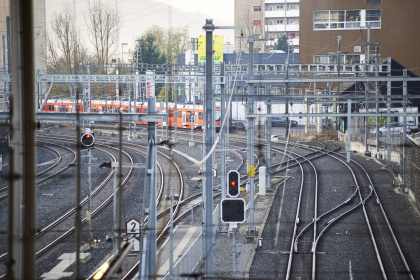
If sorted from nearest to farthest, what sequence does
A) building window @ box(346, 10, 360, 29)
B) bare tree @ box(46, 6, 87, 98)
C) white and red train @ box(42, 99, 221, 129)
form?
1. bare tree @ box(46, 6, 87, 98)
2. building window @ box(346, 10, 360, 29)
3. white and red train @ box(42, 99, 221, 129)

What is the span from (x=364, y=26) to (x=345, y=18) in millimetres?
823

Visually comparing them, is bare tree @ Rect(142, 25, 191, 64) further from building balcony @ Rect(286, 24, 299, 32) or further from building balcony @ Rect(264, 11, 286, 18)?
building balcony @ Rect(286, 24, 299, 32)

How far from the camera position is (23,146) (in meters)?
2.49

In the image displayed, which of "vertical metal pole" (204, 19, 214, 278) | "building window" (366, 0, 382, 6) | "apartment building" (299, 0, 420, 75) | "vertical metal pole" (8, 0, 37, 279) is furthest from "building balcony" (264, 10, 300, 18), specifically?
"vertical metal pole" (8, 0, 37, 279)

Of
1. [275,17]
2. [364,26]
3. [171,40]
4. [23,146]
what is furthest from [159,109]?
[275,17]

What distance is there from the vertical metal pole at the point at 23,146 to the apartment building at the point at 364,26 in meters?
19.6

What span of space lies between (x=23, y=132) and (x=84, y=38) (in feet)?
61.1

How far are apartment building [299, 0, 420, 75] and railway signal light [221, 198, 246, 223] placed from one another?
15.5 metres

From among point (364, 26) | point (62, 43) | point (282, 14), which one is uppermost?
point (282, 14)

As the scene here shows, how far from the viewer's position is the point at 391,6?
70.1 ft

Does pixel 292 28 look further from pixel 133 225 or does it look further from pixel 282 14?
pixel 133 225

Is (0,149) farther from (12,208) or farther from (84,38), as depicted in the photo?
(12,208)

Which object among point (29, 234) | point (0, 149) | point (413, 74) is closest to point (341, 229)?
point (29, 234)

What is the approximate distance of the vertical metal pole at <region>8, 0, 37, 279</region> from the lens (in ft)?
8.17
